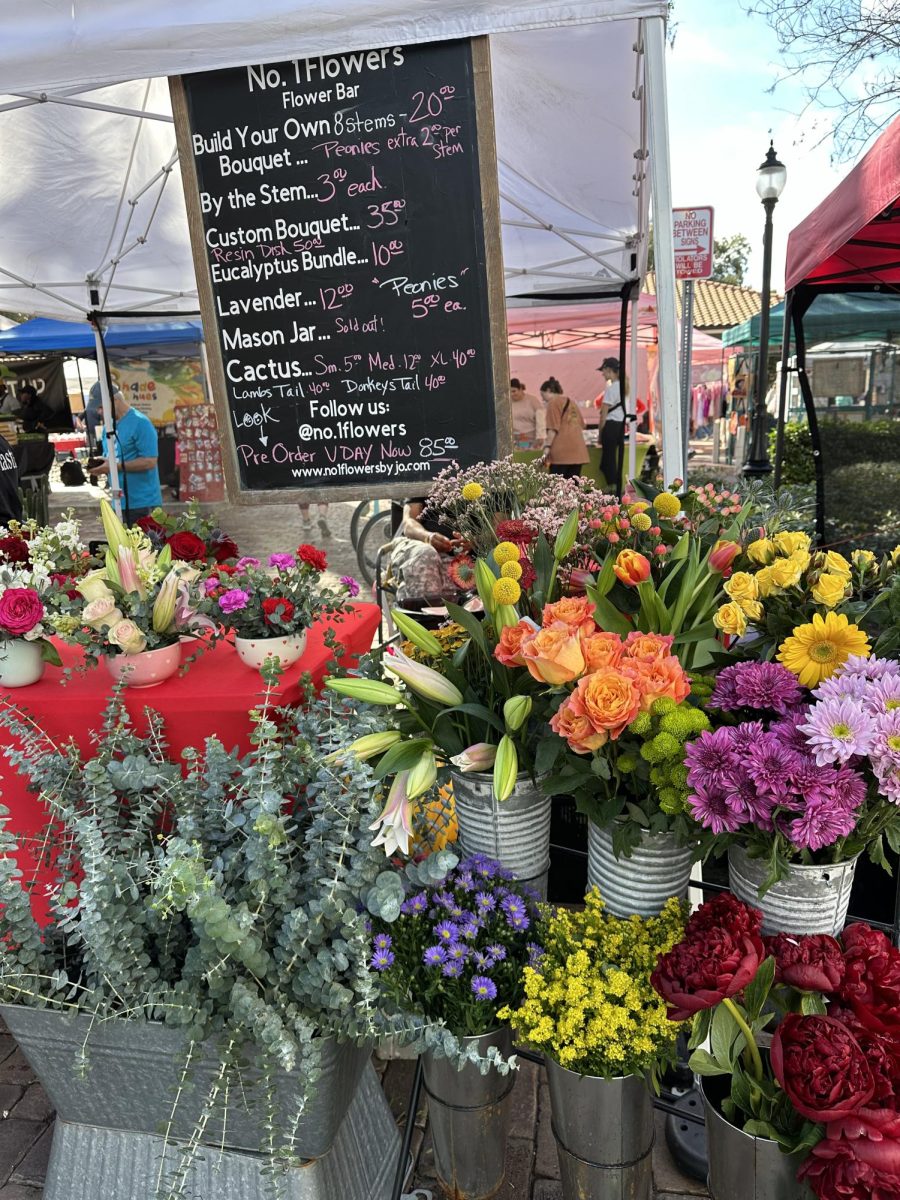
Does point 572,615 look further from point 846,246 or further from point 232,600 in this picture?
point 846,246

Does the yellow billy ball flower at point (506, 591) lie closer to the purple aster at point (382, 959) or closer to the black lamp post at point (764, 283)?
the purple aster at point (382, 959)

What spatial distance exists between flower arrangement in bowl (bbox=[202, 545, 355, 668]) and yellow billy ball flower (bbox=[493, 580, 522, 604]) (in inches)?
24.0

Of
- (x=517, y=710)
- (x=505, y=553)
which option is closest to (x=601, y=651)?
(x=517, y=710)

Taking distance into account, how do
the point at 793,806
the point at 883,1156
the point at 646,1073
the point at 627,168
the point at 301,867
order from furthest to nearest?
the point at 627,168 < the point at 301,867 < the point at 646,1073 < the point at 793,806 < the point at 883,1156

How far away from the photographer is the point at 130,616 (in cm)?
179

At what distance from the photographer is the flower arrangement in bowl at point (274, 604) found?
178cm

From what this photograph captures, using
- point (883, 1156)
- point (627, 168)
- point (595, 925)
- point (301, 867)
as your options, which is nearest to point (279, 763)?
point (301, 867)

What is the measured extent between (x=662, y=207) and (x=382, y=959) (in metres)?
1.77

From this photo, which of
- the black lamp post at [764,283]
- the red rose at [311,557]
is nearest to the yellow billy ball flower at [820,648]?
the red rose at [311,557]

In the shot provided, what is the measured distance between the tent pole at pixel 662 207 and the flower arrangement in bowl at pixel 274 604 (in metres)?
0.96

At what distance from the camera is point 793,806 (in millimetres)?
1021

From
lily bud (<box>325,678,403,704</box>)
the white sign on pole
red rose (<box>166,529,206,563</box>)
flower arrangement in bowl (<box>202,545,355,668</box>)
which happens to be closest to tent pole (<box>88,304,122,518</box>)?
the white sign on pole

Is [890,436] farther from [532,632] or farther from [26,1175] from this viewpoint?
[26,1175]

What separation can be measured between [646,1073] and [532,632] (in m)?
0.68
